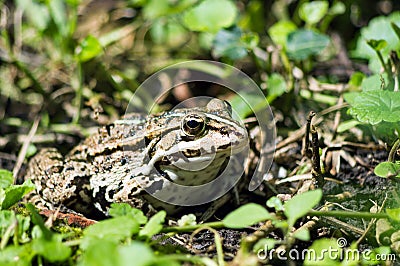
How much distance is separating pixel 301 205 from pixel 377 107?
101 cm

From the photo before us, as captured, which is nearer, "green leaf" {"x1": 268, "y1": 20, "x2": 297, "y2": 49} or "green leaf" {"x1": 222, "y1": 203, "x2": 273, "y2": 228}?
"green leaf" {"x1": 222, "y1": 203, "x2": 273, "y2": 228}

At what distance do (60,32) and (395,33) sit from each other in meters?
2.84

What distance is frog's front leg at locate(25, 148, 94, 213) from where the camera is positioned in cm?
328

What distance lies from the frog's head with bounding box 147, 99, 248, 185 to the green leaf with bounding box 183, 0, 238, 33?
44.6 inches

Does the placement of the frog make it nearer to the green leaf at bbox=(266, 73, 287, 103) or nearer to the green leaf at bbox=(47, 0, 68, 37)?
the green leaf at bbox=(266, 73, 287, 103)

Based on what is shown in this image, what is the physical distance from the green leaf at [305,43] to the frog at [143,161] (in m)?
0.98

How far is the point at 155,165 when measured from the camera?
3172 mm

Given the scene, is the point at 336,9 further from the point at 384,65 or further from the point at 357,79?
the point at 384,65

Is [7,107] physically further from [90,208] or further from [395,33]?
[395,33]

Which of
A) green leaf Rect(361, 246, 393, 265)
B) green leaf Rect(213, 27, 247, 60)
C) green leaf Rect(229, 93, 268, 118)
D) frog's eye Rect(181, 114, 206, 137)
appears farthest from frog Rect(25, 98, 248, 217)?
green leaf Rect(361, 246, 393, 265)

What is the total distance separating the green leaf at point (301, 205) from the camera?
2.00 metres

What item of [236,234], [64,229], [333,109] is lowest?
[236,234]

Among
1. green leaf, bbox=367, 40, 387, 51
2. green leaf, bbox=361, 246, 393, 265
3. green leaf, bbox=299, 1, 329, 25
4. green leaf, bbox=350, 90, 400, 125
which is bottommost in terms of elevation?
green leaf, bbox=361, 246, 393, 265

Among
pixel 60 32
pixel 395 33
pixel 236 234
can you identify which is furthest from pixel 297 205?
pixel 60 32
